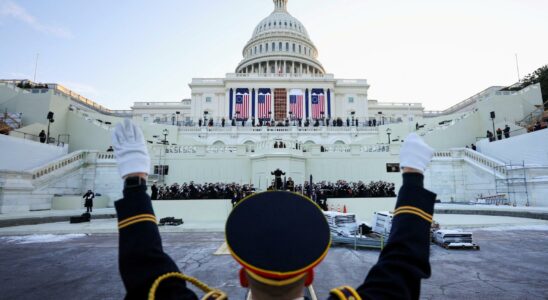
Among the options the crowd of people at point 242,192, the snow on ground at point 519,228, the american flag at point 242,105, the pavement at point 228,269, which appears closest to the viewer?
the pavement at point 228,269

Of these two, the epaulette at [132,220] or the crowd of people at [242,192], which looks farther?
the crowd of people at [242,192]

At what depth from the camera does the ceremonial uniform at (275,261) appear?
146 centimetres

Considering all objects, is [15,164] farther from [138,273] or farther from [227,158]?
[138,273]

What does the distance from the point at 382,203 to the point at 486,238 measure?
9051 mm

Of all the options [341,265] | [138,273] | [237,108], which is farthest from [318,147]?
[237,108]

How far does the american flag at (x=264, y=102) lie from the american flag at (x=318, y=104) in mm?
9460

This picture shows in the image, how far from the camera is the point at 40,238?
1263 cm

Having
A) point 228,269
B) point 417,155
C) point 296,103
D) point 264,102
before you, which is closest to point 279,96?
point 296,103

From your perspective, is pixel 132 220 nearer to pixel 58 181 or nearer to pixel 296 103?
pixel 58 181

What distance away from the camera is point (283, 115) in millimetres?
68000

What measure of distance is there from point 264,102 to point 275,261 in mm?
65456

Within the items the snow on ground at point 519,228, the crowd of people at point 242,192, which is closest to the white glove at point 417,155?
the snow on ground at point 519,228

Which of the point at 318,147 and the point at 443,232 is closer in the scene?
the point at 443,232

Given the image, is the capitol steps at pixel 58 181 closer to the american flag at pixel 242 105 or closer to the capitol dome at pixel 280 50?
the american flag at pixel 242 105
